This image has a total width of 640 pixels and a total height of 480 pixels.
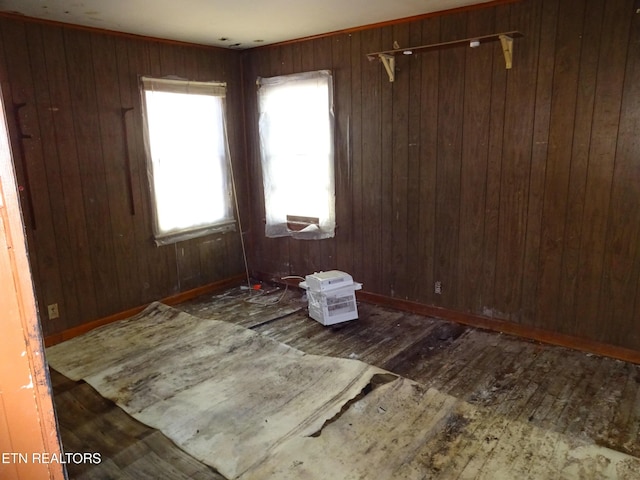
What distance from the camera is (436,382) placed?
2789 millimetres

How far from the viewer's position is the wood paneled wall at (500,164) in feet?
9.41

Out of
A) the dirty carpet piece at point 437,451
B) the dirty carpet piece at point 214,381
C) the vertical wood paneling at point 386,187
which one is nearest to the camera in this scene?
the dirty carpet piece at point 437,451

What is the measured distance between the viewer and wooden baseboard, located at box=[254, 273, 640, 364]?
302 centimetres

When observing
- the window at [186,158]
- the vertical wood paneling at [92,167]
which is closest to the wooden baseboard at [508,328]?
the window at [186,158]

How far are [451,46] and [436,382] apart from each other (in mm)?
2352

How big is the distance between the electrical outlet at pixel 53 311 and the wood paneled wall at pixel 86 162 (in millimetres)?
30

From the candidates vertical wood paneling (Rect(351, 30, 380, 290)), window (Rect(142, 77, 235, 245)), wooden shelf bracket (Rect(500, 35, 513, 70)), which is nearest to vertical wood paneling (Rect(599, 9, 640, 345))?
wooden shelf bracket (Rect(500, 35, 513, 70))

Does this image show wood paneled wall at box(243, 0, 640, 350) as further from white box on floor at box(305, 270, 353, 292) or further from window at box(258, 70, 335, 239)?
white box on floor at box(305, 270, 353, 292)

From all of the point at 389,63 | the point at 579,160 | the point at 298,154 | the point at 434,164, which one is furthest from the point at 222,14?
the point at 579,160

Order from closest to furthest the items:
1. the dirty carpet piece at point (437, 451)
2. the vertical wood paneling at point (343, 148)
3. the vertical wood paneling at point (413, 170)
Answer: the dirty carpet piece at point (437, 451) < the vertical wood paneling at point (413, 170) < the vertical wood paneling at point (343, 148)

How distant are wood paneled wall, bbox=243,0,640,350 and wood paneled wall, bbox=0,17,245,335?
141cm

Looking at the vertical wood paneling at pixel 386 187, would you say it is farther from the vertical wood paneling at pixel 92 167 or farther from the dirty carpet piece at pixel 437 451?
the vertical wood paneling at pixel 92 167

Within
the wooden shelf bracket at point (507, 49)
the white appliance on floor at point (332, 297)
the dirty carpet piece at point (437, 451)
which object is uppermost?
the wooden shelf bracket at point (507, 49)

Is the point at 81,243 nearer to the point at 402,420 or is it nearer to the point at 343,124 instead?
the point at 343,124
